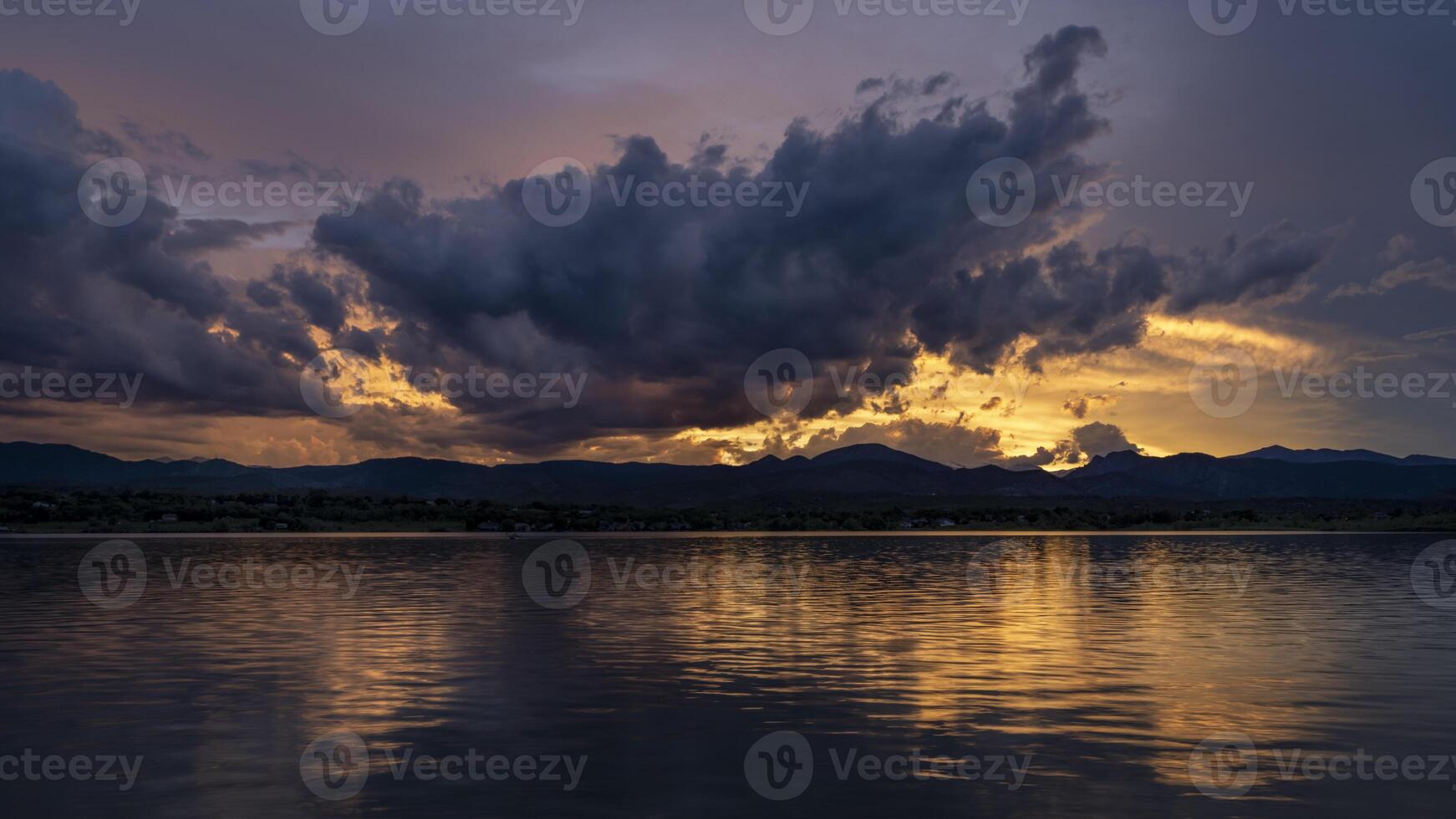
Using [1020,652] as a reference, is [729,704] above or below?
below

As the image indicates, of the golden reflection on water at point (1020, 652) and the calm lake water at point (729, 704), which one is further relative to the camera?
the golden reflection on water at point (1020, 652)

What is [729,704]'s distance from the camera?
25062 mm

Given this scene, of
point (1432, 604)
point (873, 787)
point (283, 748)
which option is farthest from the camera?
point (1432, 604)

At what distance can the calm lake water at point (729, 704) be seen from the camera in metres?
17.2

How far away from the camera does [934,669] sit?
30125 millimetres

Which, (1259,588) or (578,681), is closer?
(578,681)

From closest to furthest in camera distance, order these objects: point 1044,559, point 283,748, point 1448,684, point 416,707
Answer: point 283,748 → point 416,707 → point 1448,684 → point 1044,559

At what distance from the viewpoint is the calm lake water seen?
17188 mm

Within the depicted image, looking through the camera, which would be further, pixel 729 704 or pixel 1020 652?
pixel 1020 652

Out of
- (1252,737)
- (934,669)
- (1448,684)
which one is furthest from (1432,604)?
(1252,737)

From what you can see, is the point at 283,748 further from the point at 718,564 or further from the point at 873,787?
the point at 718,564

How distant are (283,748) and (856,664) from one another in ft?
51.7

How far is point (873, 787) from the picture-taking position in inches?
690

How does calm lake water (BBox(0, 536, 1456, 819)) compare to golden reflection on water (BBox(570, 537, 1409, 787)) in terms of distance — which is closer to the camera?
calm lake water (BBox(0, 536, 1456, 819))
